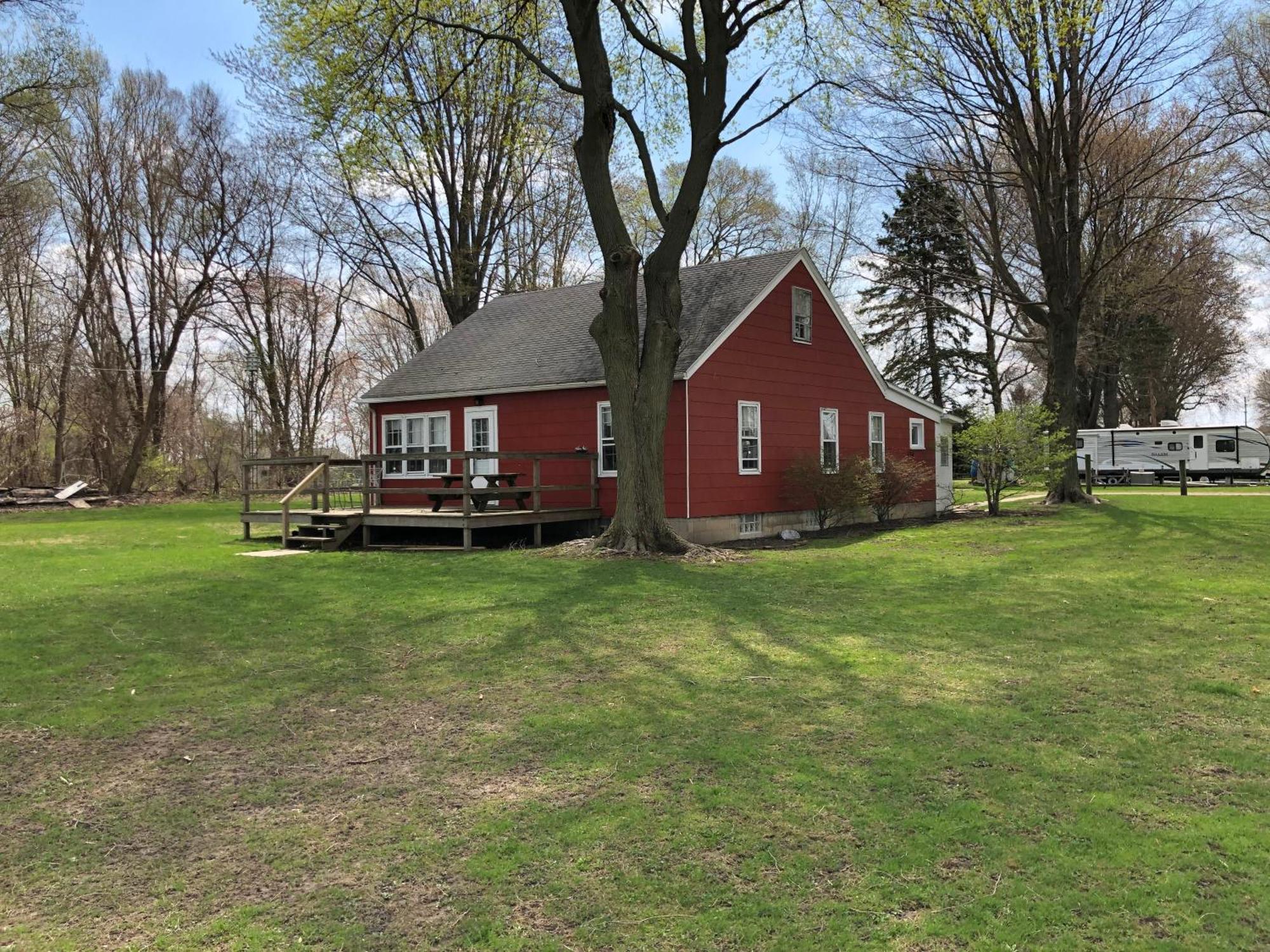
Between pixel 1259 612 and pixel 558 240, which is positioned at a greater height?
pixel 558 240

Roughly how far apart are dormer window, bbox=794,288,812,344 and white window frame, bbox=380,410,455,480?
310 inches

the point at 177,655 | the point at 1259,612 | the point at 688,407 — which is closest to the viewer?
the point at 177,655

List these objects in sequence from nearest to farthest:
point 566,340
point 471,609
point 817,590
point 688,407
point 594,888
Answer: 1. point 594,888
2. point 471,609
3. point 817,590
4. point 688,407
5. point 566,340

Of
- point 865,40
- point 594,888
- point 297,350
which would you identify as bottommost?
point 594,888

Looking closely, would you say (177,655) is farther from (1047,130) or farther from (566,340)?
(1047,130)

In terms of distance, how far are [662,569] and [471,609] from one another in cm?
346

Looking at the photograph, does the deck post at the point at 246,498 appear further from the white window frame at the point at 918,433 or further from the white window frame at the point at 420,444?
the white window frame at the point at 918,433

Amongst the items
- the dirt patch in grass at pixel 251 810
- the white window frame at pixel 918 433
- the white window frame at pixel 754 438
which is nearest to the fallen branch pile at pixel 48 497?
the white window frame at pixel 754 438

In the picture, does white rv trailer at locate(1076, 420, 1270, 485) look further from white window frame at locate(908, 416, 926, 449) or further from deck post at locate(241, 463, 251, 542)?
deck post at locate(241, 463, 251, 542)

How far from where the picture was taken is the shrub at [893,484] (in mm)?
19500

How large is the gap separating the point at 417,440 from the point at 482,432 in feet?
6.83

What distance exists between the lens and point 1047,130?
21266 mm

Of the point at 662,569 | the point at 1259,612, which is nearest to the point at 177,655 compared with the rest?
the point at 662,569

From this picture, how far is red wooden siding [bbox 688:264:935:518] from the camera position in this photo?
53.6 ft
